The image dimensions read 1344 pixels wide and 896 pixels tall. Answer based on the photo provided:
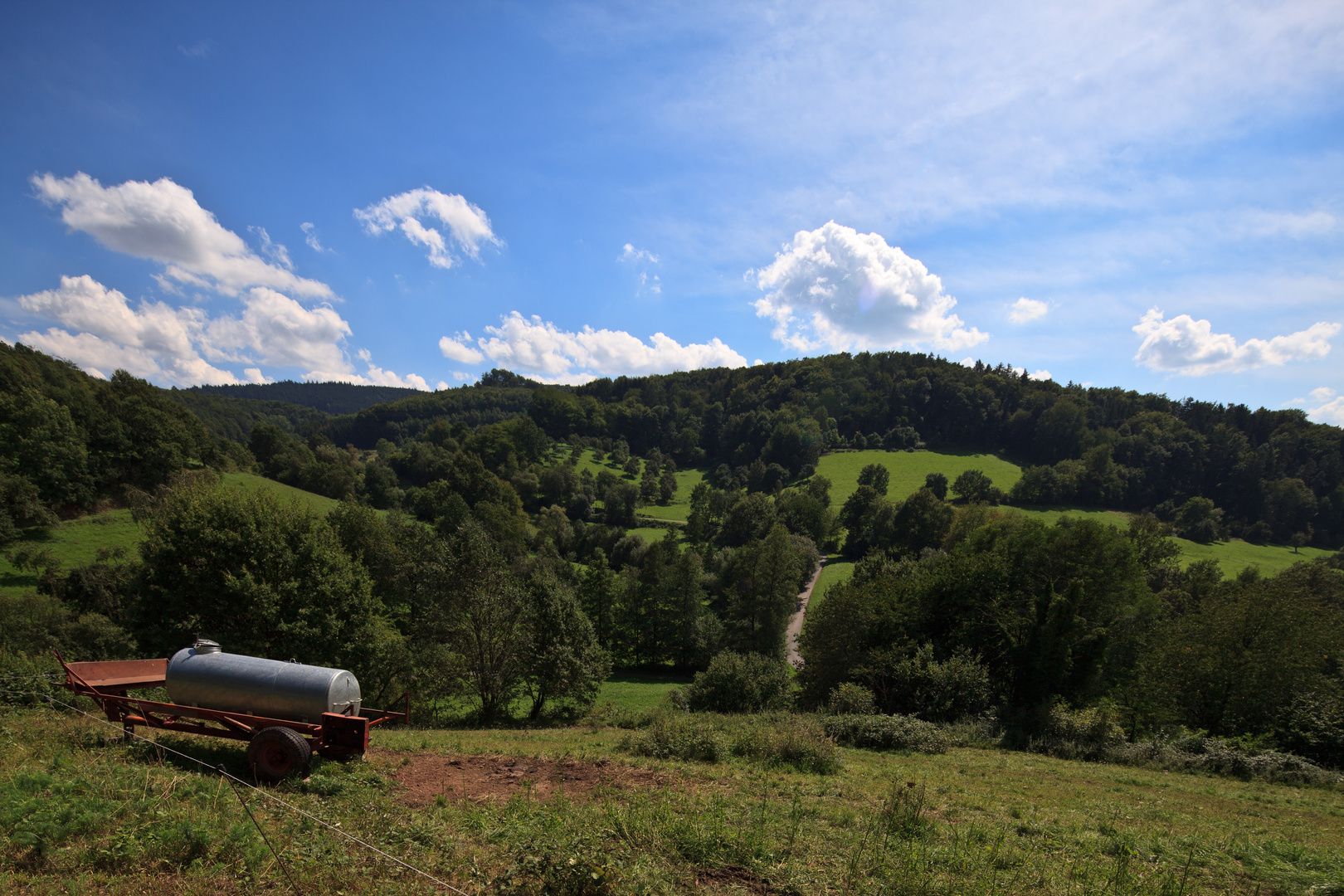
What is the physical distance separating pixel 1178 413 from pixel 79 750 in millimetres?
156857

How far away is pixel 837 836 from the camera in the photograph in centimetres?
725

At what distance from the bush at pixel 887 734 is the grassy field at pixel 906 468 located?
2891 inches

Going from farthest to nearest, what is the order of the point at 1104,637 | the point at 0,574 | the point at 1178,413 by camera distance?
the point at 1178,413
the point at 0,574
the point at 1104,637

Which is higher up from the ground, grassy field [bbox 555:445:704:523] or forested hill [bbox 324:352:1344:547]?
forested hill [bbox 324:352:1344:547]

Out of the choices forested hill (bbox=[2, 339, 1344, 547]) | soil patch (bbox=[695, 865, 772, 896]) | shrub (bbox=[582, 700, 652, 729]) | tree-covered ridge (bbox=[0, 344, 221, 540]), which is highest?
forested hill (bbox=[2, 339, 1344, 547])

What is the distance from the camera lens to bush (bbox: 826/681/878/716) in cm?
1942

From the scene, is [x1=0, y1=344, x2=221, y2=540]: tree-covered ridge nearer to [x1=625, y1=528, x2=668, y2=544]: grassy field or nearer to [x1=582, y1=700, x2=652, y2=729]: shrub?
[x1=582, y1=700, x2=652, y2=729]: shrub

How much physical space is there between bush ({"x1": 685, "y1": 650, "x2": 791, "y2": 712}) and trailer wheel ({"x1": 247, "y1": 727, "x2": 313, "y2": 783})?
17.8 m

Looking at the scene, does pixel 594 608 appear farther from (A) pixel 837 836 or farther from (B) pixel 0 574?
(A) pixel 837 836

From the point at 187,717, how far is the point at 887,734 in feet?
58.3

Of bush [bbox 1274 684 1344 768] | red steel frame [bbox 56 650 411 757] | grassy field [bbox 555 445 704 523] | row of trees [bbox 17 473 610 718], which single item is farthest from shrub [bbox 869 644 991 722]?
grassy field [bbox 555 445 704 523]

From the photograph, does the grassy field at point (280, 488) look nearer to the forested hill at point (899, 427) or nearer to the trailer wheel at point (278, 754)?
the forested hill at point (899, 427)

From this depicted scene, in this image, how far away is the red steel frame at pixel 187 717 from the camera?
7.95 m

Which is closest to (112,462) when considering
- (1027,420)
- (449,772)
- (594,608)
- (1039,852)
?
(594,608)
